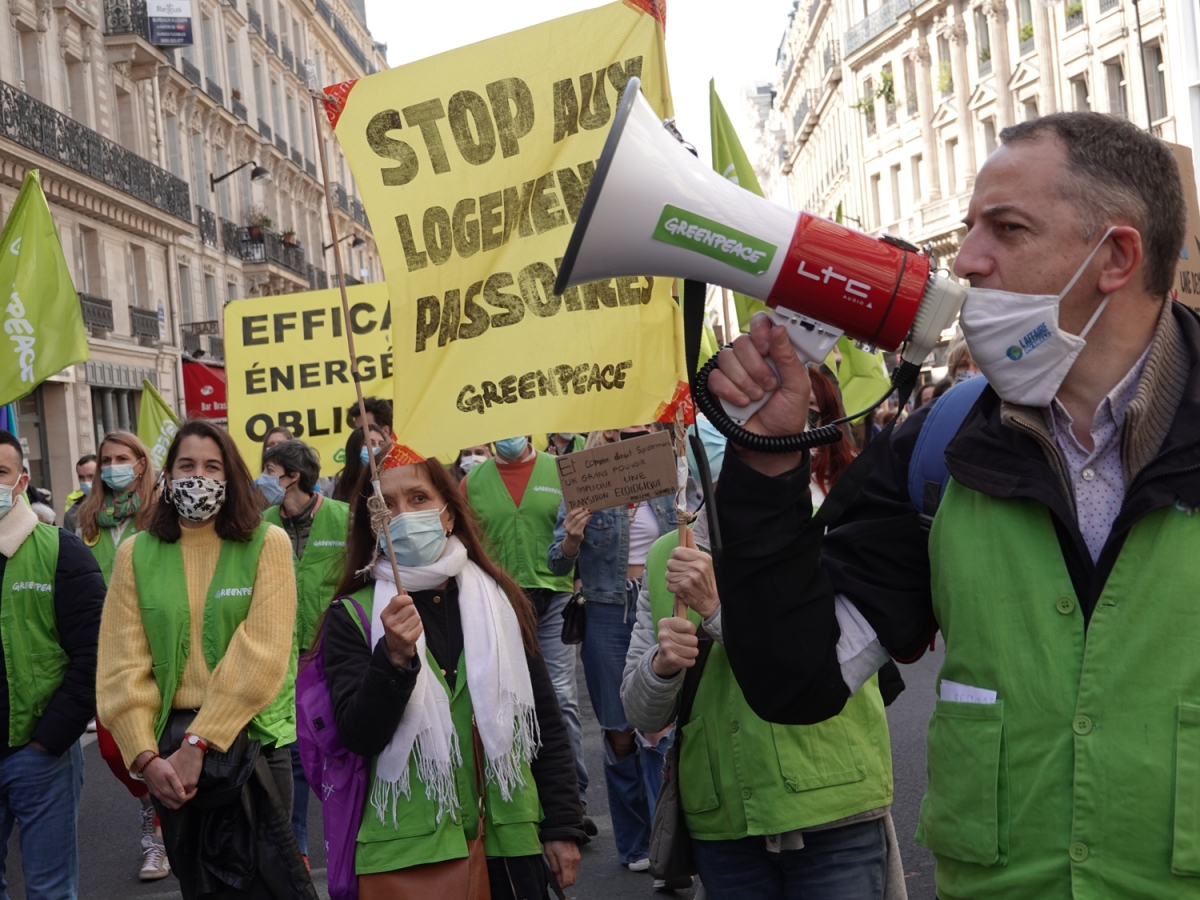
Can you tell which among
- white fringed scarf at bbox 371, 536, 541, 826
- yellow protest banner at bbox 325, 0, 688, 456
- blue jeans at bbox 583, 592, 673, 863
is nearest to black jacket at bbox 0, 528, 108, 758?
white fringed scarf at bbox 371, 536, 541, 826

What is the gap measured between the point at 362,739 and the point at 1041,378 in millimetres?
2283

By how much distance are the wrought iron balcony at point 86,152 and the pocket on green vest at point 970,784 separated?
75.0 ft

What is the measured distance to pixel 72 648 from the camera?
4984mm

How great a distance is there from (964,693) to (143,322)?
1115 inches

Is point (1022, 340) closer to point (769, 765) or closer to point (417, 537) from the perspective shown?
point (769, 765)

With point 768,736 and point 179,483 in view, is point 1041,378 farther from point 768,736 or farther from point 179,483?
point 179,483

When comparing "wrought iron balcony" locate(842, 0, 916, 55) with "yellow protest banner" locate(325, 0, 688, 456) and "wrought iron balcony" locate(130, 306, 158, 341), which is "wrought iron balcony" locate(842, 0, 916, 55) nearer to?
"wrought iron balcony" locate(130, 306, 158, 341)

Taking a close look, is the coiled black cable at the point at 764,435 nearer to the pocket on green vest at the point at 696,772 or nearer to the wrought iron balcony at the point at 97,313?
the pocket on green vest at the point at 696,772

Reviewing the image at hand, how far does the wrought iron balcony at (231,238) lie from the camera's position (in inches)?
1414

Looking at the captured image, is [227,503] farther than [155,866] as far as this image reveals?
No

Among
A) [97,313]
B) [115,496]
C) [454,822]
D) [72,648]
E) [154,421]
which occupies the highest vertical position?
[97,313]

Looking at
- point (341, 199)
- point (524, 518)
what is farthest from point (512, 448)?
point (341, 199)

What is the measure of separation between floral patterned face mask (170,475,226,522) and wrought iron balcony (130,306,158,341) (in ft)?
80.9

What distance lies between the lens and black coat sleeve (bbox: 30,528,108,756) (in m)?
4.81
